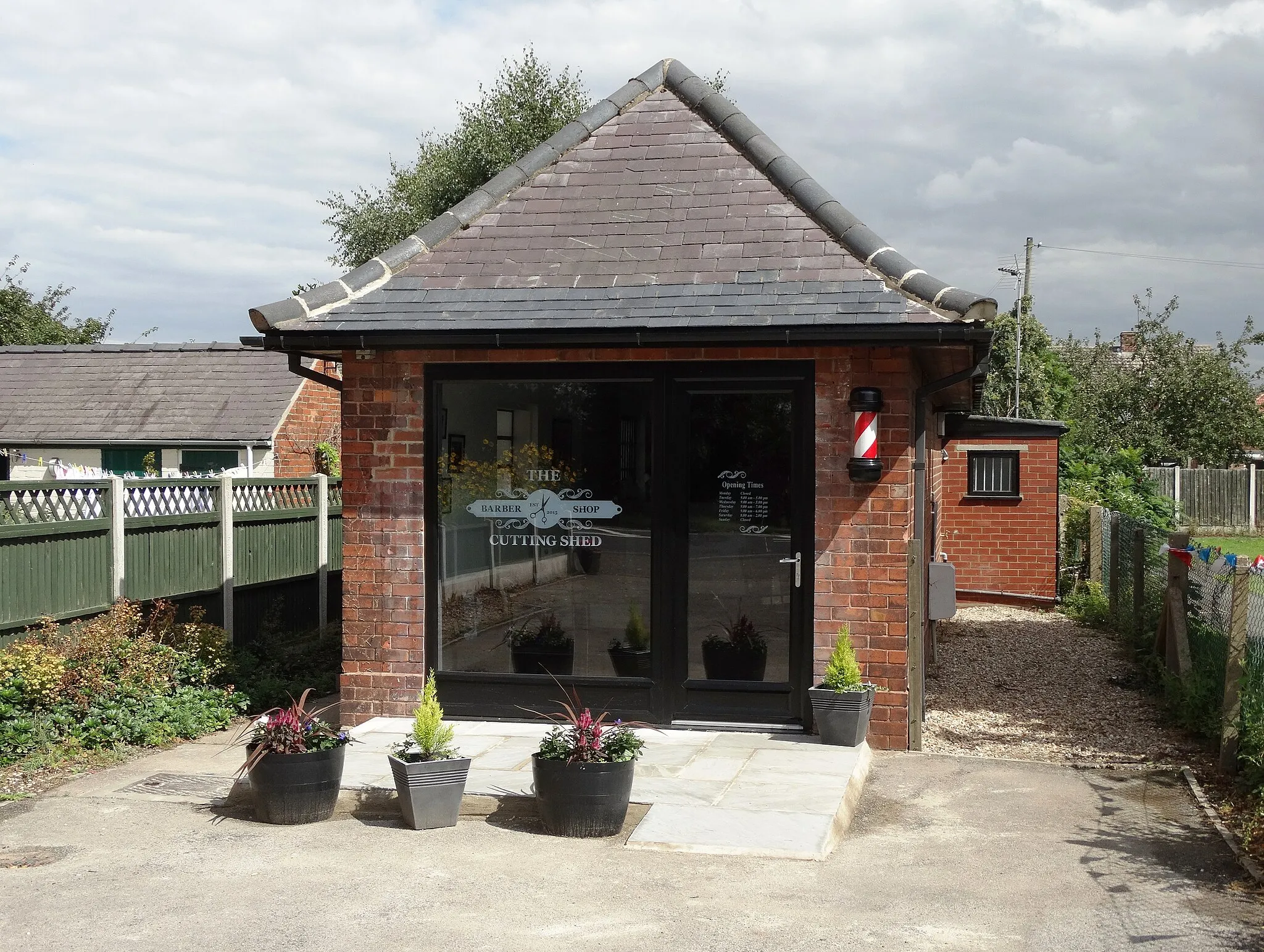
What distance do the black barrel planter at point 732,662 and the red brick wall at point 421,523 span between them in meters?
0.42

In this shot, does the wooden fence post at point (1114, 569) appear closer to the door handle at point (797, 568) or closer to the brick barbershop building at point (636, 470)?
the brick barbershop building at point (636, 470)

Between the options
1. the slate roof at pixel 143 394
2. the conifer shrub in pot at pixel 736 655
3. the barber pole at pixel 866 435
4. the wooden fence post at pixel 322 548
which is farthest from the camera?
the slate roof at pixel 143 394

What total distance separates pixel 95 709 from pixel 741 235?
5671 millimetres

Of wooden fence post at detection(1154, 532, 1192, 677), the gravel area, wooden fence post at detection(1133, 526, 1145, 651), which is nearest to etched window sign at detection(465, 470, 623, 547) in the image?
the gravel area

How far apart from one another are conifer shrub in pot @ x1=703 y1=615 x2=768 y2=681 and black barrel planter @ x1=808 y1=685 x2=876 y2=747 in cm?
56

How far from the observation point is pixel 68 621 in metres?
9.43

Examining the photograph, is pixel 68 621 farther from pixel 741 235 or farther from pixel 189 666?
pixel 741 235

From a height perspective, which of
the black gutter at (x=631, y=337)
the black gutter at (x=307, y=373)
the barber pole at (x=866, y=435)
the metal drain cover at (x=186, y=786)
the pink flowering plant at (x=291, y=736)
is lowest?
the metal drain cover at (x=186, y=786)

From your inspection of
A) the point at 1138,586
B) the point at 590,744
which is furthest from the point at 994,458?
the point at 590,744

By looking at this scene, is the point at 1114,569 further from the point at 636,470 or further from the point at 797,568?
the point at 636,470

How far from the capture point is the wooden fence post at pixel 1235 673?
7.70m

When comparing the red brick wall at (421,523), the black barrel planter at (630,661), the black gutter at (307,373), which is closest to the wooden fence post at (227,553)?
the black gutter at (307,373)

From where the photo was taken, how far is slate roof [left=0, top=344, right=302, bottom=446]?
19812 millimetres

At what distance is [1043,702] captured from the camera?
34.6ft
